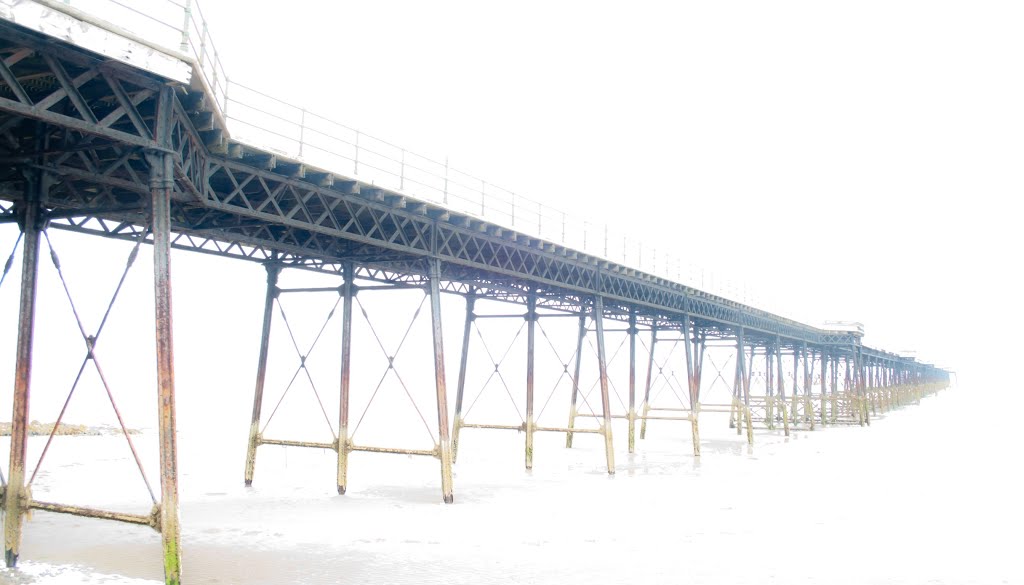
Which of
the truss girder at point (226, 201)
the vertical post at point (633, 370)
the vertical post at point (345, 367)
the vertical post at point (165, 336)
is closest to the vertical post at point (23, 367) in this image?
the truss girder at point (226, 201)

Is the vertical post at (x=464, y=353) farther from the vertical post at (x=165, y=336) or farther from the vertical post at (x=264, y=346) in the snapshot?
the vertical post at (x=165, y=336)

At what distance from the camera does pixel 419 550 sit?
12500mm

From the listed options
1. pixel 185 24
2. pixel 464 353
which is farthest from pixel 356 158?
pixel 464 353

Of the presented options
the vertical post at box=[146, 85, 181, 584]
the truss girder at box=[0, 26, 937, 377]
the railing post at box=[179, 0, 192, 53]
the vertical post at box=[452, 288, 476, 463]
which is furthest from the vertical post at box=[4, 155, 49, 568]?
the vertical post at box=[452, 288, 476, 463]

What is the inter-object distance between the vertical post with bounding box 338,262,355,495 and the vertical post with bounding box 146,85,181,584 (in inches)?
337

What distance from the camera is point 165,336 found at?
920 centimetres

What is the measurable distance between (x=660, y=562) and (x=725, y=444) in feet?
88.4

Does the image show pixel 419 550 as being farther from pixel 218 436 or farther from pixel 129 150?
pixel 218 436

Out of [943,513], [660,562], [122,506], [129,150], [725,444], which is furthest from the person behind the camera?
[725,444]

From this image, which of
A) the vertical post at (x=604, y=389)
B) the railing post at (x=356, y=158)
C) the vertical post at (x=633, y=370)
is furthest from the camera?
the vertical post at (x=633, y=370)

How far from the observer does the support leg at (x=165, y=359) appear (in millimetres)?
8922

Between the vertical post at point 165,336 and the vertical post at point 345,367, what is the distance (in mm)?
8564

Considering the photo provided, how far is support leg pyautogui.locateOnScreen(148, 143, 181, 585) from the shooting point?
8.92m

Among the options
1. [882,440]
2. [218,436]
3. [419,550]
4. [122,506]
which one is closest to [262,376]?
[122,506]
